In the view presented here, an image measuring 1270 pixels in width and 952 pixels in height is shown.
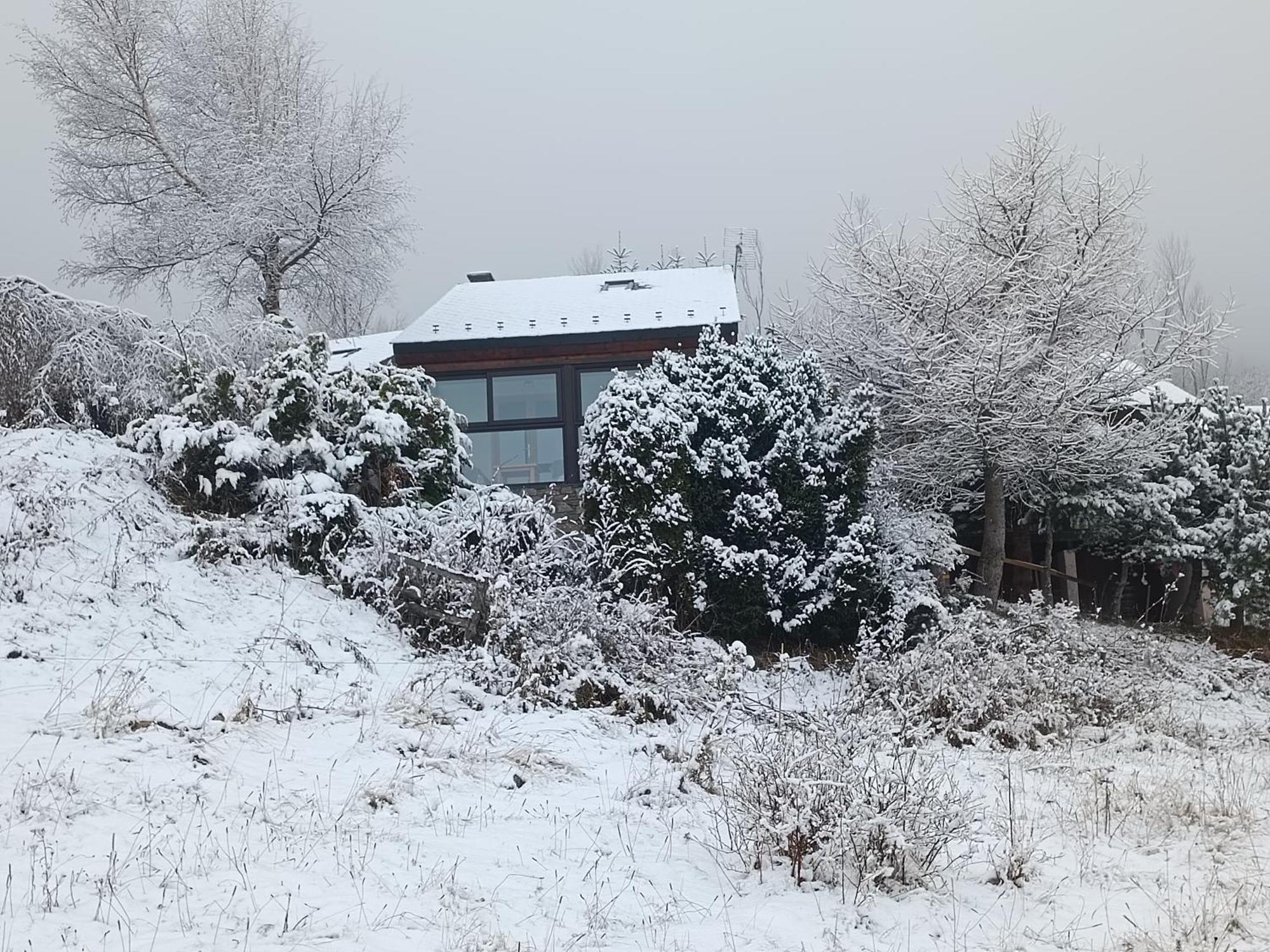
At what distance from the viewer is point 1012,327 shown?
11.6 metres

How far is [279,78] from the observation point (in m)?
22.7

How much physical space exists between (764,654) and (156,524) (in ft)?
19.2

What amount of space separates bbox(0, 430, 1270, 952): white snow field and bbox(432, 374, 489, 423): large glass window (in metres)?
8.11

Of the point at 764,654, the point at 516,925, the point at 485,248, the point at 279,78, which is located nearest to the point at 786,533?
the point at 764,654

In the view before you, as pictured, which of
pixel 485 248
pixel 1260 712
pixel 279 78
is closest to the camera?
pixel 1260 712

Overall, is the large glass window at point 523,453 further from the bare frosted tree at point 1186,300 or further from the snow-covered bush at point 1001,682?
the bare frosted tree at point 1186,300

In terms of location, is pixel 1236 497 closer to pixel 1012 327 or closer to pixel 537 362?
pixel 1012 327

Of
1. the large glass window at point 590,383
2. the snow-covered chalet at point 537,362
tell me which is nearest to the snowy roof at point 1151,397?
the snow-covered chalet at point 537,362

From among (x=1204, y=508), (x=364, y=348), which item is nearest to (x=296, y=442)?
(x=364, y=348)

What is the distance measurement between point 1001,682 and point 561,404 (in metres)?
9.17

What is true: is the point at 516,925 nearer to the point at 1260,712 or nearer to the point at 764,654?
the point at 764,654

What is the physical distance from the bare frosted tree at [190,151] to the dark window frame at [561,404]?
7.06 meters

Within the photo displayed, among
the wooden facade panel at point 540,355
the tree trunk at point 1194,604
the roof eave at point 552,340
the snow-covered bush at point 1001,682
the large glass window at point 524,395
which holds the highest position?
the roof eave at point 552,340

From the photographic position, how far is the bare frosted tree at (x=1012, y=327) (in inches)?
474
